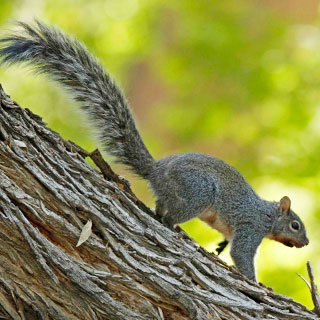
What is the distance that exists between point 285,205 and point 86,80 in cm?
215

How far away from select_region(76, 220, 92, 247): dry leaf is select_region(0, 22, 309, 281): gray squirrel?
1134 millimetres

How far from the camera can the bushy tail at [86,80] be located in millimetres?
3279

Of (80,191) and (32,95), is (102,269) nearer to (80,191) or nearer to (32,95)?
(80,191)

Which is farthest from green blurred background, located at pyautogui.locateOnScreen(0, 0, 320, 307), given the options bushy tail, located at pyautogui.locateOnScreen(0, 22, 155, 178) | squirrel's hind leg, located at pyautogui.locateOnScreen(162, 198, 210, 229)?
bushy tail, located at pyautogui.locateOnScreen(0, 22, 155, 178)

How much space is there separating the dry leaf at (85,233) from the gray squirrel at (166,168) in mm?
1134

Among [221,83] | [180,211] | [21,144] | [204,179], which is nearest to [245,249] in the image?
[204,179]

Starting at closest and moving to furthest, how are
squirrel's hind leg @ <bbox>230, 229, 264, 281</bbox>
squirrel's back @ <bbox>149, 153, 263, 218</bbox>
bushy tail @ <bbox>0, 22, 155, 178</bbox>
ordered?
bushy tail @ <bbox>0, 22, 155, 178</bbox>, squirrel's back @ <bbox>149, 153, 263, 218</bbox>, squirrel's hind leg @ <bbox>230, 229, 264, 281</bbox>

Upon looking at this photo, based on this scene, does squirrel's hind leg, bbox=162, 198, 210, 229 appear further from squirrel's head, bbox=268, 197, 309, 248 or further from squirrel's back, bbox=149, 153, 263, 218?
squirrel's head, bbox=268, 197, 309, 248

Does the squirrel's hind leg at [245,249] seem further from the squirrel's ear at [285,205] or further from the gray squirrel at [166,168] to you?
the squirrel's ear at [285,205]

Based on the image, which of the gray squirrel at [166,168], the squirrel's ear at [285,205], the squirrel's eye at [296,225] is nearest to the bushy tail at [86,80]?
the gray squirrel at [166,168]

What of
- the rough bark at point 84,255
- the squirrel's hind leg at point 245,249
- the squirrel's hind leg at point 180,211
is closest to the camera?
the rough bark at point 84,255

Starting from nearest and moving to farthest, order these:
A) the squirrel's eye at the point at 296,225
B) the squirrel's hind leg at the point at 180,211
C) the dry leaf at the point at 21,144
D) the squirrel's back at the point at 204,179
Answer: the dry leaf at the point at 21,144, the squirrel's hind leg at the point at 180,211, the squirrel's back at the point at 204,179, the squirrel's eye at the point at 296,225

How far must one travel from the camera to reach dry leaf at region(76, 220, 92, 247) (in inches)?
102

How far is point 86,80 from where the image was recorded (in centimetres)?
356
